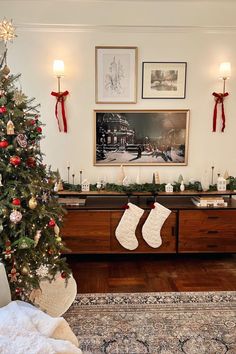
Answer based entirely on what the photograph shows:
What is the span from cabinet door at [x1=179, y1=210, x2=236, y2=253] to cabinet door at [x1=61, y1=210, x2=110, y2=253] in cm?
85

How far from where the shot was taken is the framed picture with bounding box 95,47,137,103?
351cm

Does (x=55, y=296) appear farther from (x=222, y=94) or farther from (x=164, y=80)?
(x=222, y=94)

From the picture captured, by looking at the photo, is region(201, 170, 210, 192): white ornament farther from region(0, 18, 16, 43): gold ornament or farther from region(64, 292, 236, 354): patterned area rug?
region(0, 18, 16, 43): gold ornament

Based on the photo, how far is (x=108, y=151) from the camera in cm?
369

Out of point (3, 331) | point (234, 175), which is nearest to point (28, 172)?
point (3, 331)

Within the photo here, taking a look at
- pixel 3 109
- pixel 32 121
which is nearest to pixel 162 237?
pixel 32 121

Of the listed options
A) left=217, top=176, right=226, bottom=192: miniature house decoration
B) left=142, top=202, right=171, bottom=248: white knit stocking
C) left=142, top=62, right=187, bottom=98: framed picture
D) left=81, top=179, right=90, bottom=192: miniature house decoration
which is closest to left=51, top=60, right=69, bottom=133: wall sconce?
left=81, top=179, right=90, bottom=192: miniature house decoration

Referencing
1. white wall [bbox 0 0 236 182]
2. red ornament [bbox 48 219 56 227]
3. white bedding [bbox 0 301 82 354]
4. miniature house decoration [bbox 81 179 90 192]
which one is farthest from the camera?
miniature house decoration [bbox 81 179 90 192]

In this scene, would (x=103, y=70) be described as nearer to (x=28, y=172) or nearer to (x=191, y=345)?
(x=28, y=172)

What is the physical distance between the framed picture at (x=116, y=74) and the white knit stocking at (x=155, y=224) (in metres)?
1.34

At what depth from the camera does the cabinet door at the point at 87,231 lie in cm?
330

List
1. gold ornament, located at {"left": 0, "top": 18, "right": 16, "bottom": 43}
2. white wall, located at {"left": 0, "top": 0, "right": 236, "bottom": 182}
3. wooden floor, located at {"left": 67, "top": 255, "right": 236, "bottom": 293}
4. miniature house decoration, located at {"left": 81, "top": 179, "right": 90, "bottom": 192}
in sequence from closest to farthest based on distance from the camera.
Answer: gold ornament, located at {"left": 0, "top": 18, "right": 16, "bottom": 43}, wooden floor, located at {"left": 67, "top": 255, "right": 236, "bottom": 293}, white wall, located at {"left": 0, "top": 0, "right": 236, "bottom": 182}, miniature house decoration, located at {"left": 81, "top": 179, "right": 90, "bottom": 192}

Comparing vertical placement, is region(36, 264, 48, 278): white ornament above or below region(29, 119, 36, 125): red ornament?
below

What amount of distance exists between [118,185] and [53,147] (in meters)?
0.93
